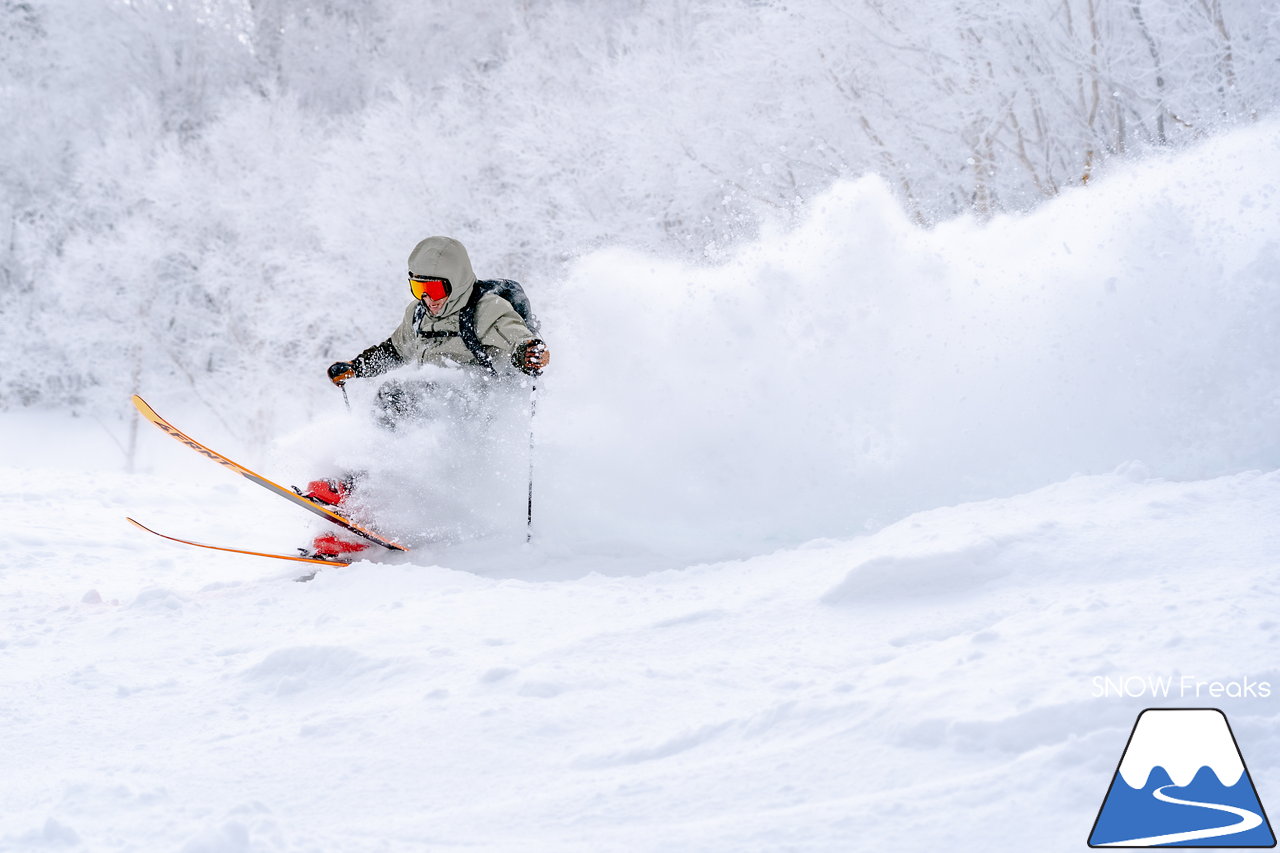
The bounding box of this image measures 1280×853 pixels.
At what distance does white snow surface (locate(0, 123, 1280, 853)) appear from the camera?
2.09 meters

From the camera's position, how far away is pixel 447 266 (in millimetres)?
5055

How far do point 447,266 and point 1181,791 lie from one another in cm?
404

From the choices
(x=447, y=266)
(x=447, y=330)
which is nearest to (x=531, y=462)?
(x=447, y=330)

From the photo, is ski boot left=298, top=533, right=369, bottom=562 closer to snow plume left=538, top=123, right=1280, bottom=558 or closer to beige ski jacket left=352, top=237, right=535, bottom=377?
snow plume left=538, top=123, right=1280, bottom=558

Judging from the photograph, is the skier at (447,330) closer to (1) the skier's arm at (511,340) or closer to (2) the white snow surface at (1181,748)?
(1) the skier's arm at (511,340)

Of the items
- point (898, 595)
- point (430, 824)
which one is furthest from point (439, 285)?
point (430, 824)

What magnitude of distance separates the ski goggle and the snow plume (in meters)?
0.72

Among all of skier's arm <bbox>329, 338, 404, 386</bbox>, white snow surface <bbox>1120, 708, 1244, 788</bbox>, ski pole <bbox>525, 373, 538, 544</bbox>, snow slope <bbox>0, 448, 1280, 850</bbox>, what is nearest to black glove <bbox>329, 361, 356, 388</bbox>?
skier's arm <bbox>329, 338, 404, 386</bbox>

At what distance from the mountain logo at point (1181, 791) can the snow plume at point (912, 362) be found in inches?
87.4

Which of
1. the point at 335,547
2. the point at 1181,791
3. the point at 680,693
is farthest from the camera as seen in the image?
the point at 335,547

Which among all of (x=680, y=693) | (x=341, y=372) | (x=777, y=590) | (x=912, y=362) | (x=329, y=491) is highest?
(x=341, y=372)

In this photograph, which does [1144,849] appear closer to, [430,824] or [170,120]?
[430,824]

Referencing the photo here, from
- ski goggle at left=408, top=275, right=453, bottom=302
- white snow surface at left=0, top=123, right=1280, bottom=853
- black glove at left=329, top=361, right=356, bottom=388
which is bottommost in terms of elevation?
white snow surface at left=0, top=123, right=1280, bottom=853

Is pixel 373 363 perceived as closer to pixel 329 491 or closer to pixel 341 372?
pixel 341 372
